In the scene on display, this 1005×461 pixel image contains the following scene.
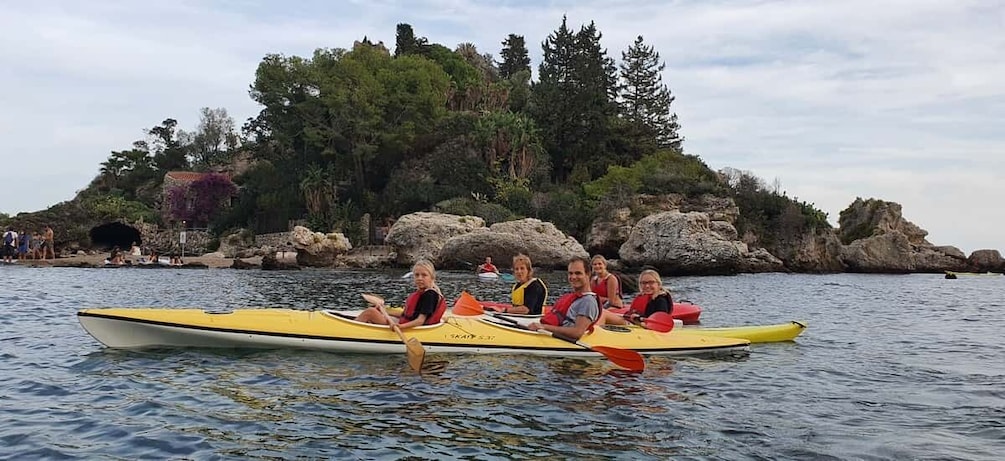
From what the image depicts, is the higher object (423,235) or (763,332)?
(423,235)

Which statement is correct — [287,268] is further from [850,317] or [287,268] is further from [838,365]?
[838,365]

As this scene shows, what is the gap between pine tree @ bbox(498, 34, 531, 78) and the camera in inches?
3164

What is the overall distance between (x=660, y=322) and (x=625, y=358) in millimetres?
1991

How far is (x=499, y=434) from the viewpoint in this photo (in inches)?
255

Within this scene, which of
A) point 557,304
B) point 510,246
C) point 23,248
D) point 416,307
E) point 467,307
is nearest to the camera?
point 416,307

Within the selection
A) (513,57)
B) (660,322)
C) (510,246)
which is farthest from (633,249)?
(513,57)

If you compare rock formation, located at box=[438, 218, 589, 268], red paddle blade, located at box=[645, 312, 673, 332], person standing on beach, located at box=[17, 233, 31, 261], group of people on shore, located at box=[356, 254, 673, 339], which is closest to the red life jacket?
group of people on shore, located at box=[356, 254, 673, 339]

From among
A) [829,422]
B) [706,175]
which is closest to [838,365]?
[829,422]

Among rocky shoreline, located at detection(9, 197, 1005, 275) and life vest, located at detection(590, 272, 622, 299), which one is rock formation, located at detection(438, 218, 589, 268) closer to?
rocky shoreline, located at detection(9, 197, 1005, 275)

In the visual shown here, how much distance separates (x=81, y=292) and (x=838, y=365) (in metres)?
18.2

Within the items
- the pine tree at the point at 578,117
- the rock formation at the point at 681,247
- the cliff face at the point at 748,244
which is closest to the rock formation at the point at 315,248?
the cliff face at the point at 748,244

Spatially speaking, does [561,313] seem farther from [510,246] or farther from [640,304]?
[510,246]

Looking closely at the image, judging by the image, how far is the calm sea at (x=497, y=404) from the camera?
20.0ft

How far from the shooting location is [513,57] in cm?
8050
